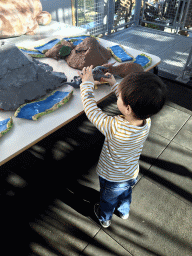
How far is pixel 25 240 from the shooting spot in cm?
126

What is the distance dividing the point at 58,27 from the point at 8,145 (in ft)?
7.89

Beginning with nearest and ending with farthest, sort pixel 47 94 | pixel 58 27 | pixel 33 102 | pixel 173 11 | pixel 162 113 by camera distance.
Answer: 1. pixel 33 102
2. pixel 47 94
3. pixel 162 113
4. pixel 58 27
5. pixel 173 11

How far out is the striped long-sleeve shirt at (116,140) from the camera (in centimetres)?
85

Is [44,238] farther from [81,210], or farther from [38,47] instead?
[38,47]

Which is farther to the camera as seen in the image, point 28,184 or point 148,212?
point 28,184

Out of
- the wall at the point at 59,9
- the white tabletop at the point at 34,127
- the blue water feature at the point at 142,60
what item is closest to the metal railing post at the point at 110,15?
the wall at the point at 59,9

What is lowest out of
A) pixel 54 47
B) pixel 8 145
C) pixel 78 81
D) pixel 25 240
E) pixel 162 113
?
pixel 25 240

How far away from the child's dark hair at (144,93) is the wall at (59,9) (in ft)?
10.3

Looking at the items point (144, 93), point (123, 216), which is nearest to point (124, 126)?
point (144, 93)

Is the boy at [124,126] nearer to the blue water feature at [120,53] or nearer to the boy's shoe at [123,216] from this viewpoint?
the boy's shoe at [123,216]

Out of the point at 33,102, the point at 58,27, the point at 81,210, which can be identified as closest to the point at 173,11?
the point at 58,27

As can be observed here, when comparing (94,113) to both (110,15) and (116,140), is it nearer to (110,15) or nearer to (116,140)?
(116,140)

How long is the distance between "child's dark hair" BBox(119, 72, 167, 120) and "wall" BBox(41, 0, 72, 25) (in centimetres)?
313

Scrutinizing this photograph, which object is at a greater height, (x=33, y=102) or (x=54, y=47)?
(x=54, y=47)
